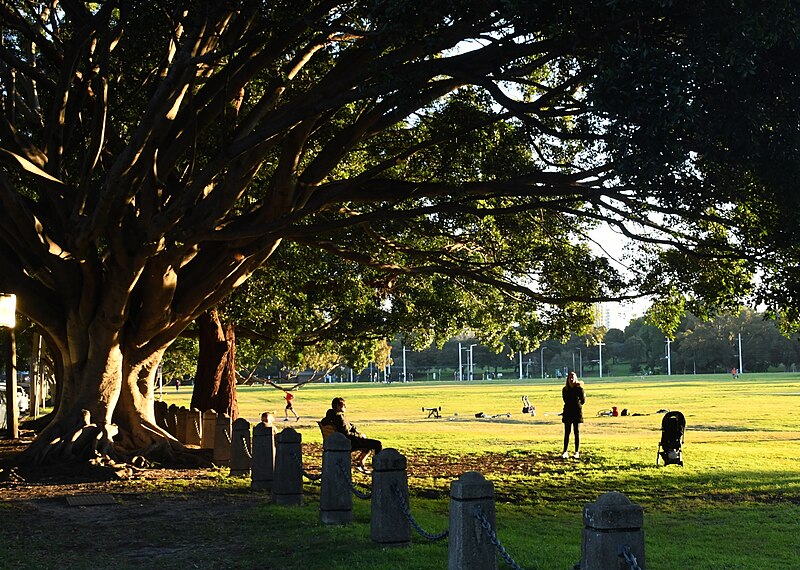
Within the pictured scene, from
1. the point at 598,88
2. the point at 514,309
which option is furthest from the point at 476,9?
the point at 514,309

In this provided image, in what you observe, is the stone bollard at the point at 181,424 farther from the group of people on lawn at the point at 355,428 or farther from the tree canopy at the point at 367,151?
the group of people on lawn at the point at 355,428

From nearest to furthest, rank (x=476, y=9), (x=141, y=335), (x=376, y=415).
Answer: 1. (x=476, y=9)
2. (x=141, y=335)
3. (x=376, y=415)

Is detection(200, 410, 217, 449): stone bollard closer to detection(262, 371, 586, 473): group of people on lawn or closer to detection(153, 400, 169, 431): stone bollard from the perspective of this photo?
detection(262, 371, 586, 473): group of people on lawn

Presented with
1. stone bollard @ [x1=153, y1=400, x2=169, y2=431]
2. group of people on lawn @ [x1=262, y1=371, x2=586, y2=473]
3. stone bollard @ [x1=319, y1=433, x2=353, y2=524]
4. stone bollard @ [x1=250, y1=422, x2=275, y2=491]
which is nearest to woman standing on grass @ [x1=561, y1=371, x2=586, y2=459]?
group of people on lawn @ [x1=262, y1=371, x2=586, y2=473]

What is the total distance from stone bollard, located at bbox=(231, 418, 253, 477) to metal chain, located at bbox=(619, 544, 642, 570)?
34.9 ft

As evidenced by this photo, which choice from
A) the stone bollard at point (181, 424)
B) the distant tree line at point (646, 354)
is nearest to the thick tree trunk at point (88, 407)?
the stone bollard at point (181, 424)

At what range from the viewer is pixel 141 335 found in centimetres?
1820

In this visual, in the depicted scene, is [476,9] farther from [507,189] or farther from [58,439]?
[58,439]

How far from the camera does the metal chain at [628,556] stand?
208 inches

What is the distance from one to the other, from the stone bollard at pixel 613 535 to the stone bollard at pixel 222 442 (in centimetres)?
1291

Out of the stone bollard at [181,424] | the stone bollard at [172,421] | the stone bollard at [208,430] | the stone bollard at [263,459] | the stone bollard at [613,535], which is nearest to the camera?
the stone bollard at [613,535]

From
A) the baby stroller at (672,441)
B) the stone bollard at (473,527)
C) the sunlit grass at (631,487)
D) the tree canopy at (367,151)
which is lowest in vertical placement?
the sunlit grass at (631,487)

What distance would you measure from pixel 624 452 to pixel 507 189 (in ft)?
32.2

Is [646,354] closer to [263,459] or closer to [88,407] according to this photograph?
[88,407]
